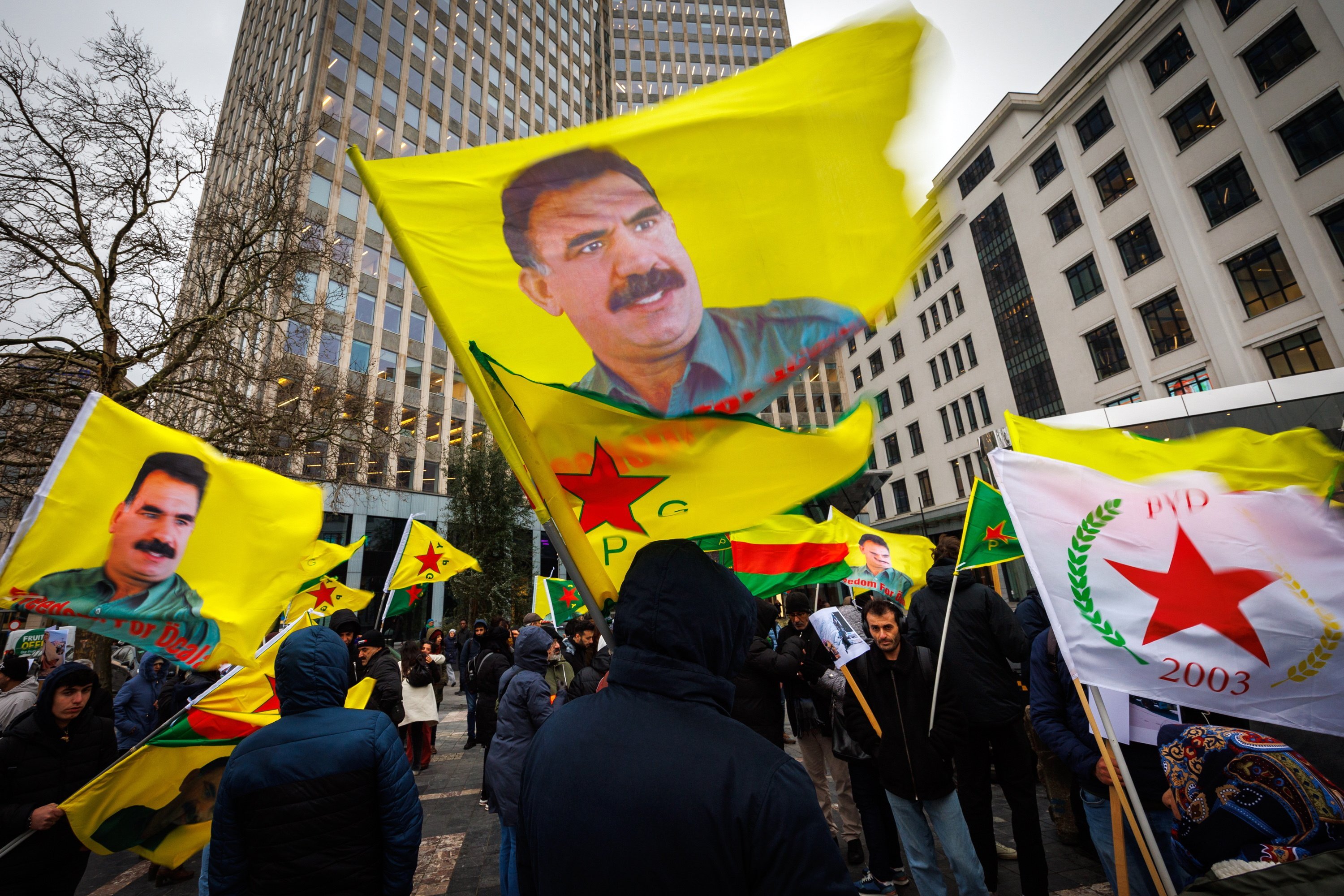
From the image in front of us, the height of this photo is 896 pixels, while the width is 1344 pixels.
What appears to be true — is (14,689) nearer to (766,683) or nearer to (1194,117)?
(766,683)

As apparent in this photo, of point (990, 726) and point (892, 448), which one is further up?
point (892, 448)

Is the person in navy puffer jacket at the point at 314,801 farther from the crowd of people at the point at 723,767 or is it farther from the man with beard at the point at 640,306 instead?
the man with beard at the point at 640,306

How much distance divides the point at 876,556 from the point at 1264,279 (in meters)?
21.7

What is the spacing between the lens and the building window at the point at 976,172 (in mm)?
31859

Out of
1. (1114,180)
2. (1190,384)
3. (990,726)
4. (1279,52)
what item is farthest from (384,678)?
(1114,180)

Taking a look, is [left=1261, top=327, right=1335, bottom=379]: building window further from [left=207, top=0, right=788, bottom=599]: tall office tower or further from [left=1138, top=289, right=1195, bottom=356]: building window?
[left=207, top=0, right=788, bottom=599]: tall office tower

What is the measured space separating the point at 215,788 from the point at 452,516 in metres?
27.9

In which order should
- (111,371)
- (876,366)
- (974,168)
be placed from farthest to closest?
(876,366) → (974,168) → (111,371)

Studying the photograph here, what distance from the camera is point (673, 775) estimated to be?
1376mm

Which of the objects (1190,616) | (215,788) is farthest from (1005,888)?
(215,788)

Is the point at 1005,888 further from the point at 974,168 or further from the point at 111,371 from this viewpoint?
the point at 974,168

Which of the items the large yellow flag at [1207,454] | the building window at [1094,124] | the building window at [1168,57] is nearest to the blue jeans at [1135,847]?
the large yellow flag at [1207,454]

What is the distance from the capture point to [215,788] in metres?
3.71

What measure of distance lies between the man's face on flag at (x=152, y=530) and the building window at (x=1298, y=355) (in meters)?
26.2
